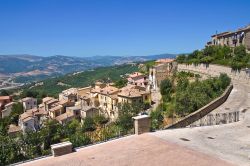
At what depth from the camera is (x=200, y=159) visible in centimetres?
1148

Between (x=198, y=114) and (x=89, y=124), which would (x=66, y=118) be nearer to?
(x=89, y=124)

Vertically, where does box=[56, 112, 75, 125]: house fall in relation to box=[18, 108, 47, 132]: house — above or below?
above

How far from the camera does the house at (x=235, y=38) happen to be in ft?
184

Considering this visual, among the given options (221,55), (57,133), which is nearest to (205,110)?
(57,133)

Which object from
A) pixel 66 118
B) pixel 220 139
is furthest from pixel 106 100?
pixel 220 139

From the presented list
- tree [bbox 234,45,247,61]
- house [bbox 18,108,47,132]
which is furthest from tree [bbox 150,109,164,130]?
house [bbox 18,108,47,132]

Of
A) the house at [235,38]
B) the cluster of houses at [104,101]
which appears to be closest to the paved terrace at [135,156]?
the cluster of houses at [104,101]

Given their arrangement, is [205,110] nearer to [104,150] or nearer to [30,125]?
[104,150]

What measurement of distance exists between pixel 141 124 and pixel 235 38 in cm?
5154

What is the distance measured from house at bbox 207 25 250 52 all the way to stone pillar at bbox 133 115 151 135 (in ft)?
137

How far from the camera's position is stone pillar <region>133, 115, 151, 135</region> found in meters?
14.2

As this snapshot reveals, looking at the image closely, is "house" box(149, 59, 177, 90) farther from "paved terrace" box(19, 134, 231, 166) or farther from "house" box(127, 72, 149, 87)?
"paved terrace" box(19, 134, 231, 166)

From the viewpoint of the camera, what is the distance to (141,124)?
14438 millimetres

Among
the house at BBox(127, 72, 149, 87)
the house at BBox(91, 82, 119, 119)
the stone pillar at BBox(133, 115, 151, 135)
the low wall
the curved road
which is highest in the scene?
the stone pillar at BBox(133, 115, 151, 135)
